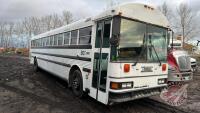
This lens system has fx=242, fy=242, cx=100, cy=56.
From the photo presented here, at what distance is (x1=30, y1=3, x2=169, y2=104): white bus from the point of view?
6340 mm

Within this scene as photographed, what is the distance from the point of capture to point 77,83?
8.44m

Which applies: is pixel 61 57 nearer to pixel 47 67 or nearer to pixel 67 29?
pixel 67 29

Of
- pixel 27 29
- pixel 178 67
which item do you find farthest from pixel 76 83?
pixel 27 29

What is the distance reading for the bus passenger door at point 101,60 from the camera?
6577 mm

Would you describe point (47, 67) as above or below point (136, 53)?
below

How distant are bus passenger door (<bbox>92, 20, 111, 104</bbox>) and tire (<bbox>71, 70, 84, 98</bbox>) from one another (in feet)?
3.51

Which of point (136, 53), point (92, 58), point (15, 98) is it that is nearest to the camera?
point (136, 53)

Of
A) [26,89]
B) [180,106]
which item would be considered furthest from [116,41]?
[26,89]

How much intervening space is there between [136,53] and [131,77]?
0.70 meters

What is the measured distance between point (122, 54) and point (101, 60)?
0.72 meters

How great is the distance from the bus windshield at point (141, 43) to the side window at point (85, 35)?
160 centimetres

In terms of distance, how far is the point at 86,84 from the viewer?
303 inches

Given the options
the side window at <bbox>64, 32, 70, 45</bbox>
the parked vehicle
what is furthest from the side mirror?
the parked vehicle

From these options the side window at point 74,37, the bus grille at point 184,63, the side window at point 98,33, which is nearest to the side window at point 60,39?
the side window at point 74,37
